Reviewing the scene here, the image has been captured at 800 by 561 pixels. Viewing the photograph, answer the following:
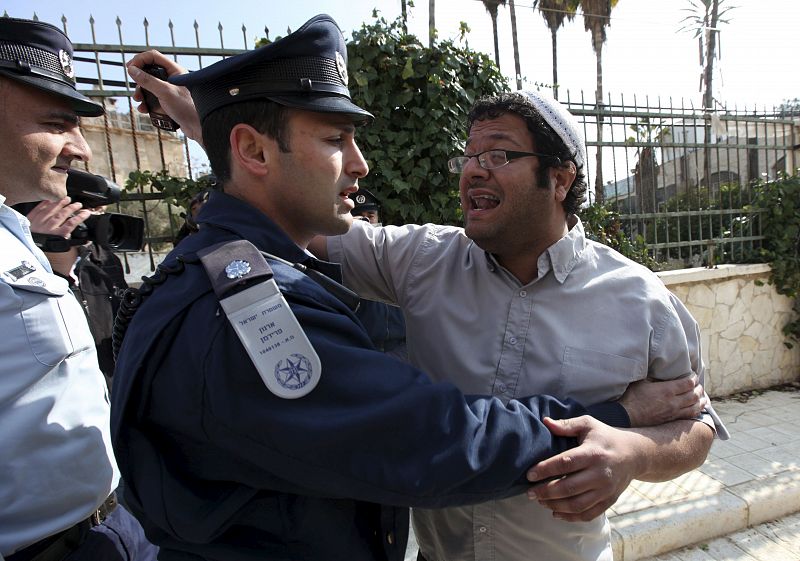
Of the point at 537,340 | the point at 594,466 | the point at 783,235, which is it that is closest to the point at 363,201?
the point at 537,340

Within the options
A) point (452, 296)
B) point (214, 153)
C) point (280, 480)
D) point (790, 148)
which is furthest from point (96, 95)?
point (790, 148)

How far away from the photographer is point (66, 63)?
197cm

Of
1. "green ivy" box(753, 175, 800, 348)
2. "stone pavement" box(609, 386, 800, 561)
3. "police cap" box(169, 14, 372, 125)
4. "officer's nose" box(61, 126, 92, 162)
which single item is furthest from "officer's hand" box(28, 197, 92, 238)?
"green ivy" box(753, 175, 800, 348)

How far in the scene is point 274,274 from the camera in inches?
39.8

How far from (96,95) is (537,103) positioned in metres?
3.21

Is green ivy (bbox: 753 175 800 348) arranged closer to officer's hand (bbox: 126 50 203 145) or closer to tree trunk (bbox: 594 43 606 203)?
tree trunk (bbox: 594 43 606 203)

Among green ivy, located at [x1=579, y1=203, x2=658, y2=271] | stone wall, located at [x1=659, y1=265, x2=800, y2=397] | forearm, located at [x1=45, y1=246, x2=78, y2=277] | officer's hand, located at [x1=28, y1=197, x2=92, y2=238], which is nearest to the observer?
officer's hand, located at [x1=28, y1=197, x2=92, y2=238]

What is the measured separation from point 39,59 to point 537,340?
6.50 ft

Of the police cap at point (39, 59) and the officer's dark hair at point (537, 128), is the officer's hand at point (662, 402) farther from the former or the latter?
the police cap at point (39, 59)

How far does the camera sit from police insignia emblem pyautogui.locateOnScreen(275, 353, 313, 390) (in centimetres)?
87

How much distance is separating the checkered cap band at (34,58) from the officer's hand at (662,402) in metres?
2.20

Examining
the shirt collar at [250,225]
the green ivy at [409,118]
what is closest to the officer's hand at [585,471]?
the shirt collar at [250,225]

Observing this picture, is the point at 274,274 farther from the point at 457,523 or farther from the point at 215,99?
the point at 457,523

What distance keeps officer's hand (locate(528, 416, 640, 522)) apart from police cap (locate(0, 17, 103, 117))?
1950mm
